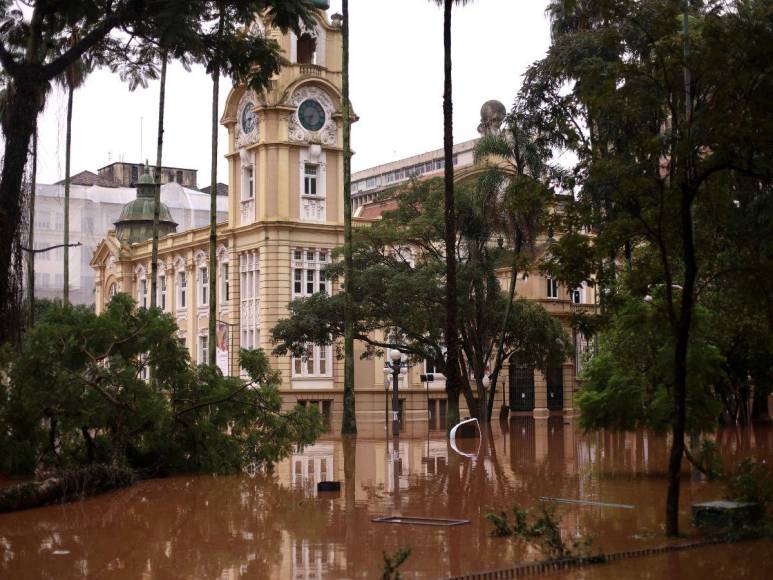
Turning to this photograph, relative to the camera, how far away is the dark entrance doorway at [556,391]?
61.5 m

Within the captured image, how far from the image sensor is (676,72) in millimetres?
15547

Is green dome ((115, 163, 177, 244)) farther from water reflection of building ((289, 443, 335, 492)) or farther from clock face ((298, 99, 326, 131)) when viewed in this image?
water reflection of building ((289, 443, 335, 492))

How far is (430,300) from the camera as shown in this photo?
133ft

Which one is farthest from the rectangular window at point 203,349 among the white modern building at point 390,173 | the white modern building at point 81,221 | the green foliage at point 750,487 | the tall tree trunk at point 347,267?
the green foliage at point 750,487

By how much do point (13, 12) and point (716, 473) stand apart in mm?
11775

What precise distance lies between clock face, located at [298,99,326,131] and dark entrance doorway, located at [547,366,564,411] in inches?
741

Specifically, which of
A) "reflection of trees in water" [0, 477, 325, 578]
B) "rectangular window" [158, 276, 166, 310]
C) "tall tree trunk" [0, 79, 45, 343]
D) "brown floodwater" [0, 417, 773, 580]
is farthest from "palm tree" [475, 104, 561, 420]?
"rectangular window" [158, 276, 166, 310]

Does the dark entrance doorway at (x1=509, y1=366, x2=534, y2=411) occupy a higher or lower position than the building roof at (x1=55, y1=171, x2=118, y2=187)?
lower

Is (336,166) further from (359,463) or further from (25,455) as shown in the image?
(25,455)

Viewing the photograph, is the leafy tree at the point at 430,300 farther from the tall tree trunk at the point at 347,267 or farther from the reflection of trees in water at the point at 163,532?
the reflection of trees in water at the point at 163,532

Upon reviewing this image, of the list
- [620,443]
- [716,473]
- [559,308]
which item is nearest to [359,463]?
[620,443]

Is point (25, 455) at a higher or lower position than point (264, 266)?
lower

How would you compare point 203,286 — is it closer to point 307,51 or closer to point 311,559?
point 307,51

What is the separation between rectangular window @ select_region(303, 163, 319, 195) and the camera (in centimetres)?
5272
